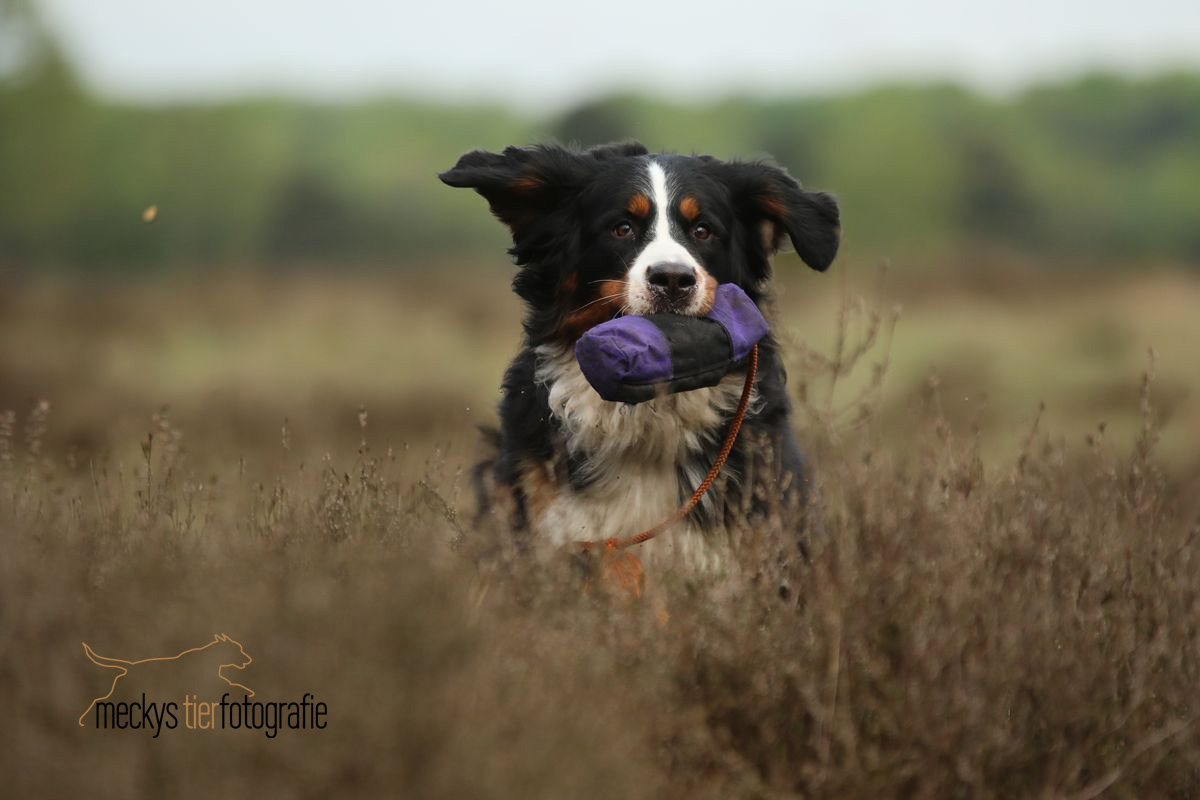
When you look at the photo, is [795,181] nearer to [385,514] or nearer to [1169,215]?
[385,514]

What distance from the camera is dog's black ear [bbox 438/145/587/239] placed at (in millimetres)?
5055

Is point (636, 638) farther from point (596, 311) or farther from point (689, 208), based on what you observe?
point (689, 208)

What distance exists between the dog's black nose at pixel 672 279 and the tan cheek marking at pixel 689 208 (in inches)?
18.0

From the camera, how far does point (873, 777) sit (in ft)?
10.4

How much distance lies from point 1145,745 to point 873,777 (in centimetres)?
69

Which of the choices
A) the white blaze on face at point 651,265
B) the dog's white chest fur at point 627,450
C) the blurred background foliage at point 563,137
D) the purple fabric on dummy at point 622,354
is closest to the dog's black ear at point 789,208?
the white blaze on face at point 651,265

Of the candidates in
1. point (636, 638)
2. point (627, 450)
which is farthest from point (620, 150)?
point (636, 638)

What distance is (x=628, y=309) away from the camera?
15.0 ft

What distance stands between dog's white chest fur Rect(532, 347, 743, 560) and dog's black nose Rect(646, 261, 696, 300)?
42 cm

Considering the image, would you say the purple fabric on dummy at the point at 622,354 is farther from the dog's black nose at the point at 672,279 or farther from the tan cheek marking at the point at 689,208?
the tan cheek marking at the point at 689,208

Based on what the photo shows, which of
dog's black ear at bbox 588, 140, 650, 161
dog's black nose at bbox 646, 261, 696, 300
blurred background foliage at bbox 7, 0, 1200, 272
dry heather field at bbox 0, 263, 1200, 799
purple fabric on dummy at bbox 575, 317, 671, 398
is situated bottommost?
dry heather field at bbox 0, 263, 1200, 799

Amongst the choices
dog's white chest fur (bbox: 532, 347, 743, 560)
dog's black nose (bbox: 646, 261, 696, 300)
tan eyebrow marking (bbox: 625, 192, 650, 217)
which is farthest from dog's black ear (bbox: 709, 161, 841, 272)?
dog's black nose (bbox: 646, 261, 696, 300)

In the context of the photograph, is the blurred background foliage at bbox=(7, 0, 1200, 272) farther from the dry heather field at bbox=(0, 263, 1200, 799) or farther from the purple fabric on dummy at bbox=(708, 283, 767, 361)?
the dry heather field at bbox=(0, 263, 1200, 799)

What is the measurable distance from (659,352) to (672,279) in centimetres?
34
